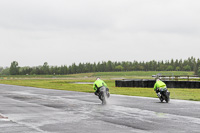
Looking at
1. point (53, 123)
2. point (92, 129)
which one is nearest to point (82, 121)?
point (53, 123)

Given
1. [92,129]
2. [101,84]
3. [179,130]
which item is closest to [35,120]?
[92,129]

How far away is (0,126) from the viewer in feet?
34.8

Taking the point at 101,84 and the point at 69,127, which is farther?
the point at 101,84

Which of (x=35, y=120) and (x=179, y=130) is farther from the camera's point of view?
(x=35, y=120)

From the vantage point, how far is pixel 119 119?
12.2m

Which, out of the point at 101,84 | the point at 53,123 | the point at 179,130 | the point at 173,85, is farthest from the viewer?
the point at 173,85

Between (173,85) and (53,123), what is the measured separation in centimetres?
2986

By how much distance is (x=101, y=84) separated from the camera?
19234mm

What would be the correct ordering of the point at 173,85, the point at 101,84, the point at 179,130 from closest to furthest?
the point at 179,130, the point at 101,84, the point at 173,85

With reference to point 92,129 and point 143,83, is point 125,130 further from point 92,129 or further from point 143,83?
point 143,83

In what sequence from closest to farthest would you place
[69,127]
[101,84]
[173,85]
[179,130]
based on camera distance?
[179,130] < [69,127] < [101,84] < [173,85]

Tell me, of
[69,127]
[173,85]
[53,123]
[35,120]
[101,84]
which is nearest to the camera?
[69,127]

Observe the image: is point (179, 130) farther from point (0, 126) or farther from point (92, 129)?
point (0, 126)

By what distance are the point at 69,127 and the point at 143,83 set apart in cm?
3296
